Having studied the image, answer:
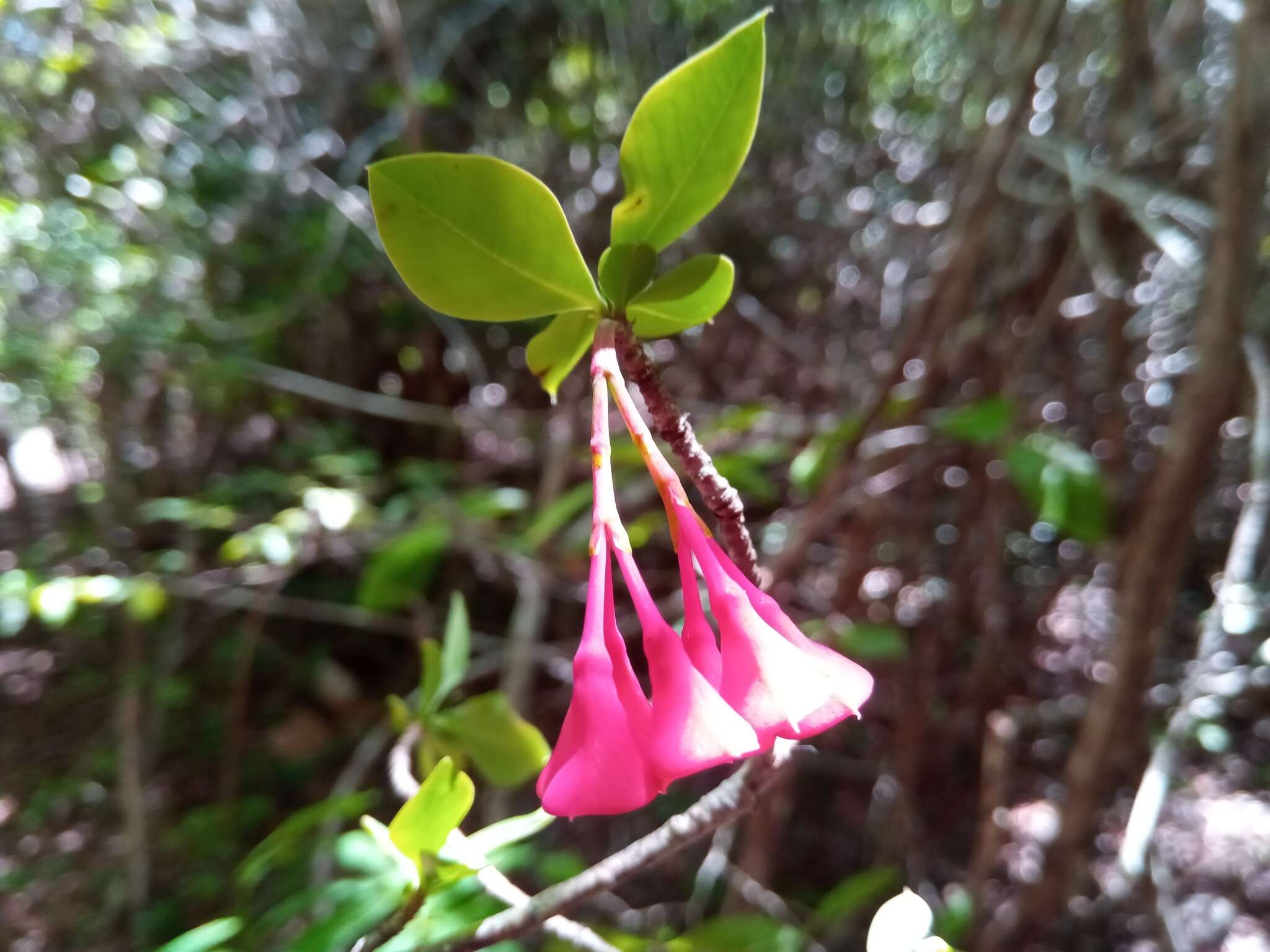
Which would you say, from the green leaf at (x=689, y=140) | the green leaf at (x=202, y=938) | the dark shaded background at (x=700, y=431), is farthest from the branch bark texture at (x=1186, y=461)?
the green leaf at (x=202, y=938)

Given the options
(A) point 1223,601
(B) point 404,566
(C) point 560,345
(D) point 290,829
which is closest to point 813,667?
(C) point 560,345

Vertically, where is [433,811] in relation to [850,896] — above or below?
above

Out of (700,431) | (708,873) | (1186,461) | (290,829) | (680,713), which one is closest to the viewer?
(680,713)

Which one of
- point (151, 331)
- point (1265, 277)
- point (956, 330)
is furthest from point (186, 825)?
point (1265, 277)

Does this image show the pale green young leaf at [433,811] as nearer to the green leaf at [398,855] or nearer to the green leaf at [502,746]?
the green leaf at [398,855]

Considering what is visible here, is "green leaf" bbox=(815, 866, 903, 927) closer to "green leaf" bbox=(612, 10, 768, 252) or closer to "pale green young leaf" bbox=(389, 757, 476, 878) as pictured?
"pale green young leaf" bbox=(389, 757, 476, 878)

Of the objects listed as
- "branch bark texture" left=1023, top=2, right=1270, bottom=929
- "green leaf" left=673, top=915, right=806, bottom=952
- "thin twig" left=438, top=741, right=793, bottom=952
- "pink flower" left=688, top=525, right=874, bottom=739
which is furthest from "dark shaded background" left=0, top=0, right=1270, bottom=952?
"pink flower" left=688, top=525, right=874, bottom=739

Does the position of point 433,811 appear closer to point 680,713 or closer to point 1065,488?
point 680,713
